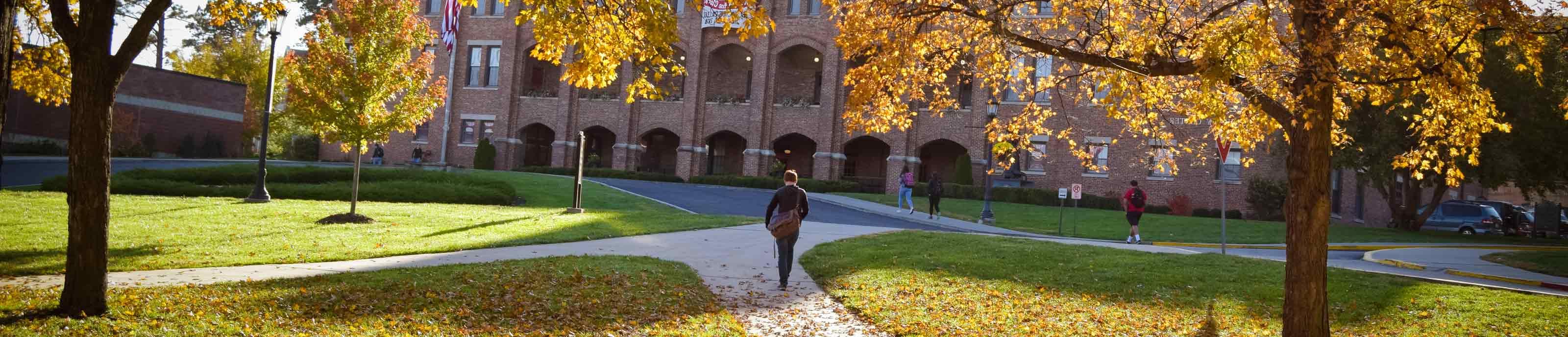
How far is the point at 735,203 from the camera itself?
27703 millimetres

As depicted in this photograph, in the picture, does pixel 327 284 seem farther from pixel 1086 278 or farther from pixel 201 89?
pixel 201 89

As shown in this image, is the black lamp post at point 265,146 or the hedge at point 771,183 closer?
the black lamp post at point 265,146

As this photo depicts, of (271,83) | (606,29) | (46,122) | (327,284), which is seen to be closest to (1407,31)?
(606,29)

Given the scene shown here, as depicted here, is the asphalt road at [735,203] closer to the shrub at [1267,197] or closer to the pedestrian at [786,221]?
the pedestrian at [786,221]

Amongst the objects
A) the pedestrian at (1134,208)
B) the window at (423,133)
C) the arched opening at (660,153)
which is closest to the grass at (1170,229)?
the pedestrian at (1134,208)

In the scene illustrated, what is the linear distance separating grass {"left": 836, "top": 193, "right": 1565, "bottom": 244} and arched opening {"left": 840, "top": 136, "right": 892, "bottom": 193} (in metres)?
11.6

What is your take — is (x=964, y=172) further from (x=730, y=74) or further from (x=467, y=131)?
(x=467, y=131)

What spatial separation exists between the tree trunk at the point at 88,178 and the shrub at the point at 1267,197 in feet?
109

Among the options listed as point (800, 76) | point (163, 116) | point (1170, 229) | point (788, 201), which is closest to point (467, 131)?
point (163, 116)

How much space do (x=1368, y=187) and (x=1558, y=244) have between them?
13137 millimetres

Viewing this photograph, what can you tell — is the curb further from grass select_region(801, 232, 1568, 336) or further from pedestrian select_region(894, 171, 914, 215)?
pedestrian select_region(894, 171, 914, 215)

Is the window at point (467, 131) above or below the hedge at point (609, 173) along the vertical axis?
above

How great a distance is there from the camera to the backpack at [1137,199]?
19141mm

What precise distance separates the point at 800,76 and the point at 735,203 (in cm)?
1680
